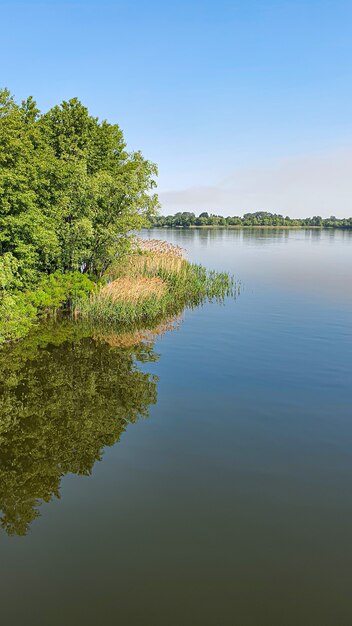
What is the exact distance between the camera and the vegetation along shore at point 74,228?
22516 mm

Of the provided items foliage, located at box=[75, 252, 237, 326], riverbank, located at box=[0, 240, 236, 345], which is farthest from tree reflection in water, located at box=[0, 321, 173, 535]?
foliage, located at box=[75, 252, 237, 326]

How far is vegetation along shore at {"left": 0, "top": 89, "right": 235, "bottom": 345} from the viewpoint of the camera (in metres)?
22.5

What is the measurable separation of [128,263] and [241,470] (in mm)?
25978

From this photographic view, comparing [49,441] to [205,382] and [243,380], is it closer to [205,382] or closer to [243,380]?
[205,382]

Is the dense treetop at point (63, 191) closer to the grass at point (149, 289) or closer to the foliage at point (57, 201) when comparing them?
the foliage at point (57, 201)

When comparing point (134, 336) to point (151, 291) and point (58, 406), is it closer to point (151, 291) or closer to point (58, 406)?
point (151, 291)

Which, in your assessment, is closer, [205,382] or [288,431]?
[288,431]

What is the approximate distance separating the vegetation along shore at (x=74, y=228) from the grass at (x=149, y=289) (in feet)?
0.26

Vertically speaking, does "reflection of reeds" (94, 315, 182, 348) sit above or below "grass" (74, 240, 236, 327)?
below

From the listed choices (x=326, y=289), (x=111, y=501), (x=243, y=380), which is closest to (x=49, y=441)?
(x=111, y=501)

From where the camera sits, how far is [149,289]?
28391mm

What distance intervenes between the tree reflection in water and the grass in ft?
13.4

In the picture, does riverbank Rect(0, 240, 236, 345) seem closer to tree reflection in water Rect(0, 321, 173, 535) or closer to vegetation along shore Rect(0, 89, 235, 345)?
vegetation along shore Rect(0, 89, 235, 345)

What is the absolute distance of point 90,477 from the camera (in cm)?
1033
